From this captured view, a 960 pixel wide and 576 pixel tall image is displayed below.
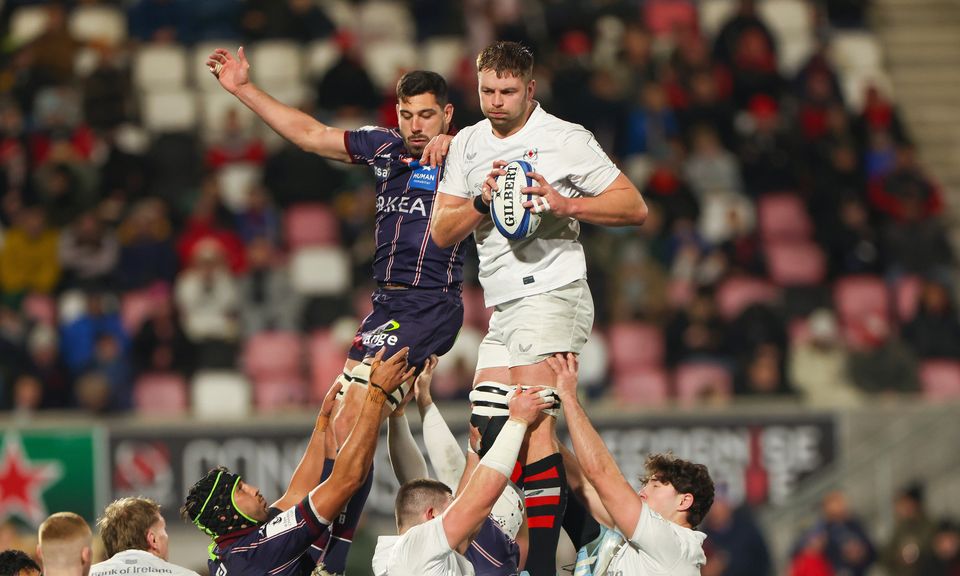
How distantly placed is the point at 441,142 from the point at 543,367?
1.09 metres

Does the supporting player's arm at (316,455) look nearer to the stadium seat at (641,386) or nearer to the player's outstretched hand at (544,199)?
the player's outstretched hand at (544,199)

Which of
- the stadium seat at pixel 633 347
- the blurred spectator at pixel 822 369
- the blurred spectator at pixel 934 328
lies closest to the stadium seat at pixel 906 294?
the blurred spectator at pixel 934 328

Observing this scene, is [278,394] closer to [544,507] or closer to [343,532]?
[343,532]

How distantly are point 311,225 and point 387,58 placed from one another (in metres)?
2.75

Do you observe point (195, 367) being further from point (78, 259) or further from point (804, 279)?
point (804, 279)

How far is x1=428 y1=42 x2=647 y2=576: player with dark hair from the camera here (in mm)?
6324

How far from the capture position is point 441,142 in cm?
679

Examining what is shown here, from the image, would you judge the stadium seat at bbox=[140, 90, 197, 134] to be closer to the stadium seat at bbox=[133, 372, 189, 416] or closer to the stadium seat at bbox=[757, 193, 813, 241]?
the stadium seat at bbox=[133, 372, 189, 416]

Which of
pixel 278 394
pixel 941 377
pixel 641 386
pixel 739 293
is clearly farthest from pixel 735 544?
pixel 278 394

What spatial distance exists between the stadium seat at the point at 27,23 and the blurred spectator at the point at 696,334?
791cm

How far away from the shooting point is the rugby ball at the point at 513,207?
607cm

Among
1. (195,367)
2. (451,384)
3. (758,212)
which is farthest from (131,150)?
(758,212)

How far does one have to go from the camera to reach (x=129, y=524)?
654 centimetres

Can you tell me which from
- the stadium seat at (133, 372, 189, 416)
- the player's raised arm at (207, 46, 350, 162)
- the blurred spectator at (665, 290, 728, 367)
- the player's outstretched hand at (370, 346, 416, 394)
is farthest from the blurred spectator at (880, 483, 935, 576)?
the player's raised arm at (207, 46, 350, 162)
